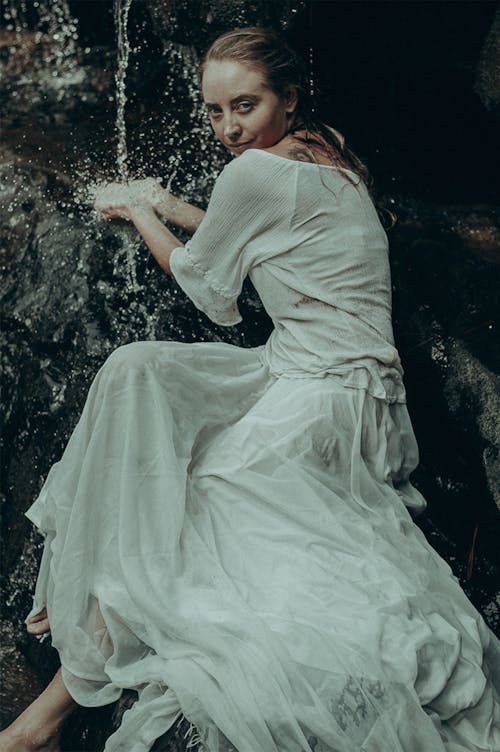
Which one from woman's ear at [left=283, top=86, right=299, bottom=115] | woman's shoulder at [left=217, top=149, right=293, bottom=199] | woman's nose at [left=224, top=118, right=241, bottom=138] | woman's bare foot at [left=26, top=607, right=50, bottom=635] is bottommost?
woman's bare foot at [left=26, top=607, right=50, bottom=635]

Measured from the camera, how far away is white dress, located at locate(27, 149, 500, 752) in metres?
2.56

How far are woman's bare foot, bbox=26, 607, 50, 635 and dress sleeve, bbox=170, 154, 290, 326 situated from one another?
108 cm

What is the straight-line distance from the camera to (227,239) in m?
3.12

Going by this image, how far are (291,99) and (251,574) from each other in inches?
61.9

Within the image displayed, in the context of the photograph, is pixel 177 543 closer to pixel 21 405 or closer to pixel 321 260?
pixel 321 260

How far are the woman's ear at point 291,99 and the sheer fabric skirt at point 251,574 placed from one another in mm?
855

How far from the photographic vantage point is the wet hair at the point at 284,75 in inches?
129

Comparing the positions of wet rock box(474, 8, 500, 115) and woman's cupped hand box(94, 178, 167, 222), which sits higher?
wet rock box(474, 8, 500, 115)

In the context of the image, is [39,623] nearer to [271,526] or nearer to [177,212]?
[271,526]

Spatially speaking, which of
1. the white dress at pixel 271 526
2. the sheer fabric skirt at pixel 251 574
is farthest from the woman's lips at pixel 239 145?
the sheer fabric skirt at pixel 251 574

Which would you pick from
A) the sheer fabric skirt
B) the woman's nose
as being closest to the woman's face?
the woman's nose

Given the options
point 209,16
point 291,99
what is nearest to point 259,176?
point 291,99

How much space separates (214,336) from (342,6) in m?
1.54

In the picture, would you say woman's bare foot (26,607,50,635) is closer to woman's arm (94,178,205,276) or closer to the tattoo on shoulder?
woman's arm (94,178,205,276)
